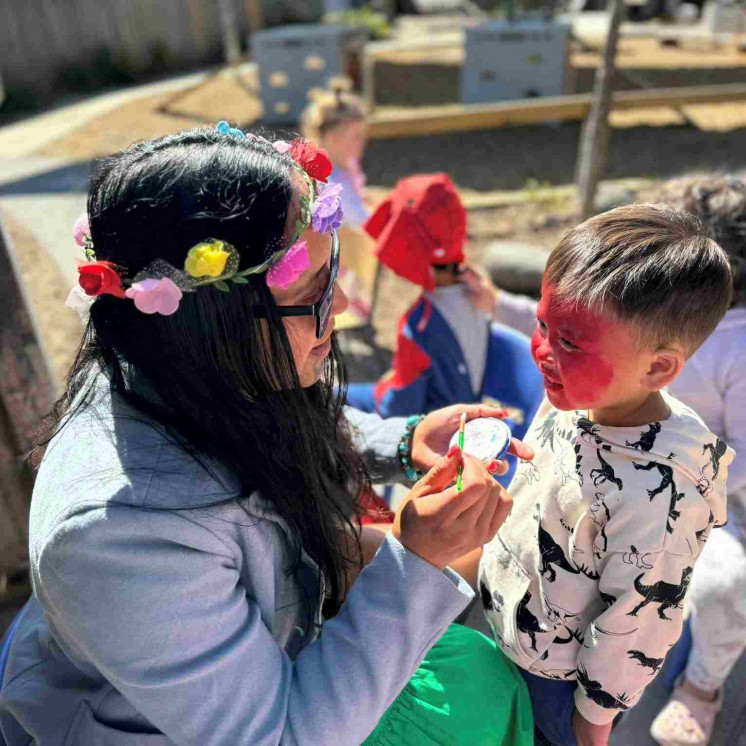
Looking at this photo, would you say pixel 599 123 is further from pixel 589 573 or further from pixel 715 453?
pixel 589 573

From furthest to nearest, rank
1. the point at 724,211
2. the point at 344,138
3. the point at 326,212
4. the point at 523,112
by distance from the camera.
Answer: the point at 523,112 → the point at 344,138 → the point at 724,211 → the point at 326,212

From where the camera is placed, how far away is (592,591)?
142 cm

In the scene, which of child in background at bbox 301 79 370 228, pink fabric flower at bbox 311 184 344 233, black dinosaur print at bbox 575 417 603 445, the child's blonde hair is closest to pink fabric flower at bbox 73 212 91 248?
pink fabric flower at bbox 311 184 344 233

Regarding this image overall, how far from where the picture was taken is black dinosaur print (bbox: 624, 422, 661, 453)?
1.34 meters


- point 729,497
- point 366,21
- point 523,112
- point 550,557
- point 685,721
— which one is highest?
point 550,557

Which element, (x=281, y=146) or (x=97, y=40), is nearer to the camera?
(x=281, y=146)

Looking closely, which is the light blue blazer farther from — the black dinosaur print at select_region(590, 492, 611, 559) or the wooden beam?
the wooden beam

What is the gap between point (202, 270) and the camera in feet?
3.65

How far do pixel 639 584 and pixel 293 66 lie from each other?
9.12 m

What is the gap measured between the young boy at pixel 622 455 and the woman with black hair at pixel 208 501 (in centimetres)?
20

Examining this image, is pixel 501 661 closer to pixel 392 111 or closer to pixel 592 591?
pixel 592 591

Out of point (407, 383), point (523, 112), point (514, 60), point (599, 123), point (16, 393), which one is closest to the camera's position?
point (16, 393)

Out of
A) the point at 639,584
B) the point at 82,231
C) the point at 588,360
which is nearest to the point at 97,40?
the point at 82,231

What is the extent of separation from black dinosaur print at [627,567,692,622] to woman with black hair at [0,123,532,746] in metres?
0.28
